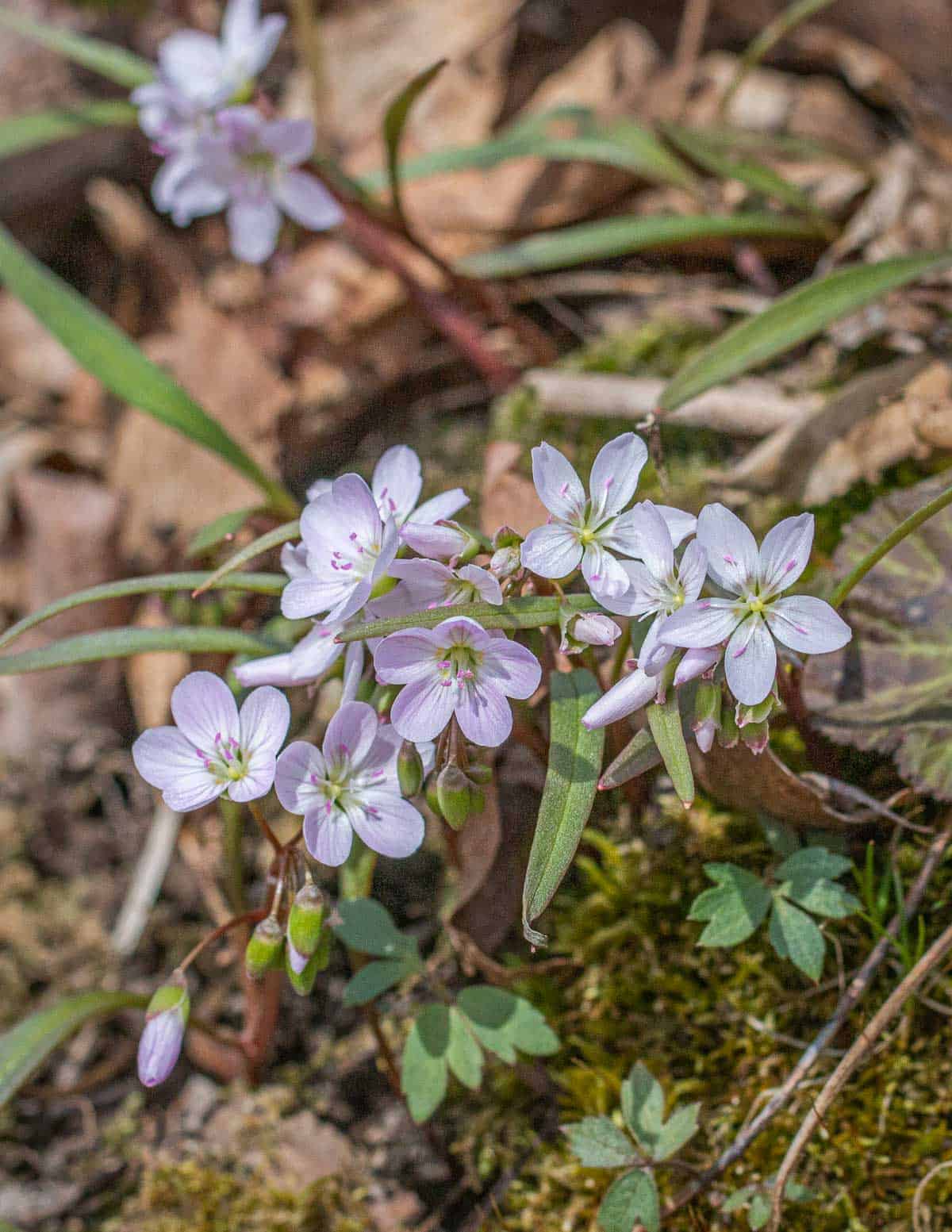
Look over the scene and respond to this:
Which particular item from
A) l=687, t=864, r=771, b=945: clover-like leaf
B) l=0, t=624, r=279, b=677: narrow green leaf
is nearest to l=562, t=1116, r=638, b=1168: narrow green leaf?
l=687, t=864, r=771, b=945: clover-like leaf

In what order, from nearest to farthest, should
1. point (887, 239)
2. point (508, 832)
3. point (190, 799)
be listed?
point (190, 799)
point (508, 832)
point (887, 239)

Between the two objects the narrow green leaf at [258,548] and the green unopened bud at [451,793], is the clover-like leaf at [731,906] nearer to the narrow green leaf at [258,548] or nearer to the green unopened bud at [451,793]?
the green unopened bud at [451,793]

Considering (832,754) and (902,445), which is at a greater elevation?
(902,445)

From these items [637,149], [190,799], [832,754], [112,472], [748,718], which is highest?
[637,149]

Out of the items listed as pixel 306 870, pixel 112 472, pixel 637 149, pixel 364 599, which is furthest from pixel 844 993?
pixel 112 472

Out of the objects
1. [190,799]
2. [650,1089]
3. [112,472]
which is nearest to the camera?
[190,799]

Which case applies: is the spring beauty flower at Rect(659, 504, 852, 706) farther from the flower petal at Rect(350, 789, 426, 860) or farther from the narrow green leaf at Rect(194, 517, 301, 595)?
the narrow green leaf at Rect(194, 517, 301, 595)

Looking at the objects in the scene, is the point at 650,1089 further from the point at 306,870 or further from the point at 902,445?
the point at 902,445

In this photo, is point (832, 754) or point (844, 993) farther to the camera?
point (832, 754)
